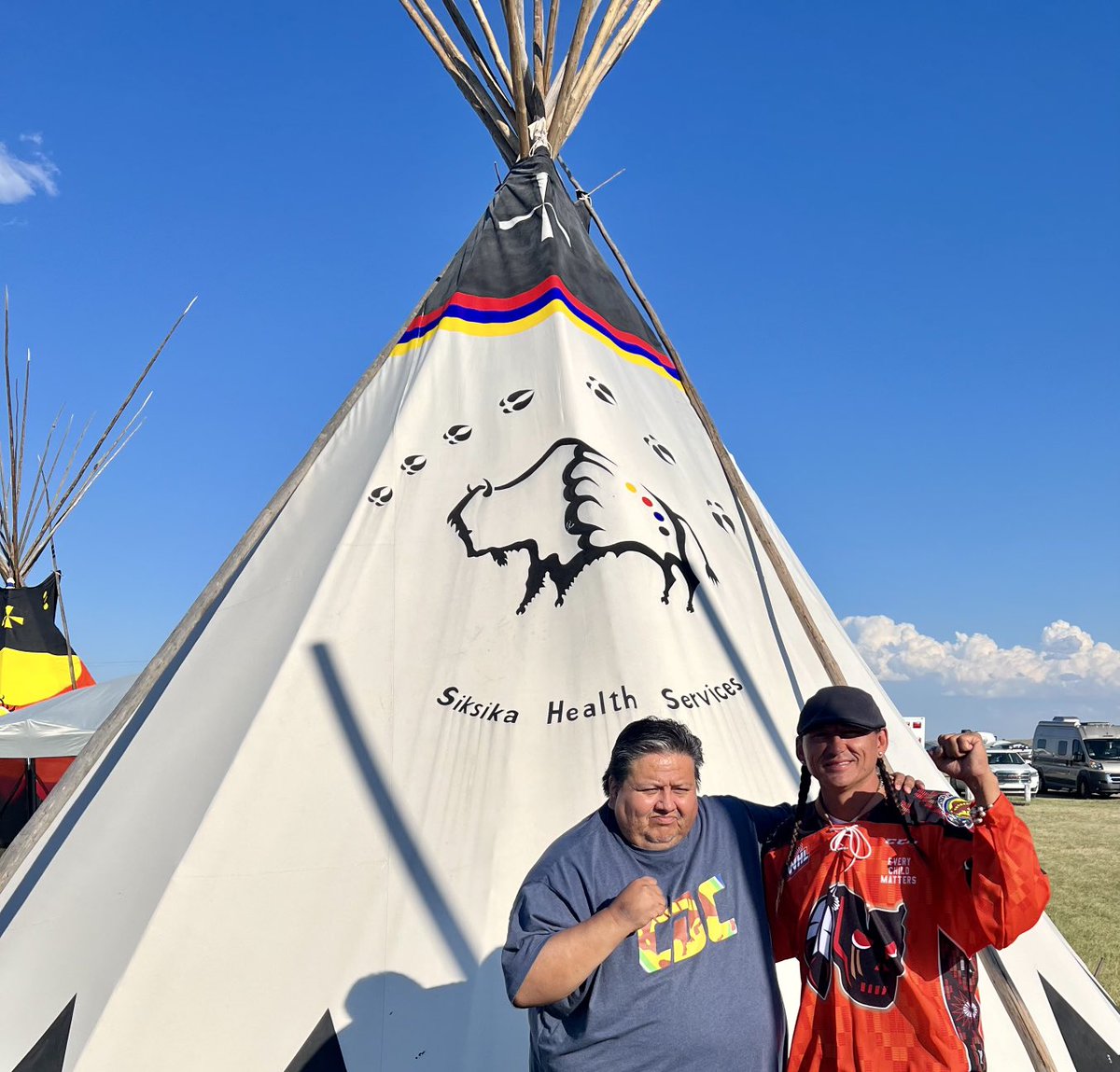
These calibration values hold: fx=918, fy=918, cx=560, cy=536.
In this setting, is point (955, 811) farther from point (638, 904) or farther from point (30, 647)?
point (30, 647)

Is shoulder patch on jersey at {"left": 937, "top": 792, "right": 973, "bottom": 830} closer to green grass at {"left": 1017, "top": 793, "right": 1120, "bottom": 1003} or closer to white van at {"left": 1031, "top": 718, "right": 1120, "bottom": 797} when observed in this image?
green grass at {"left": 1017, "top": 793, "right": 1120, "bottom": 1003}

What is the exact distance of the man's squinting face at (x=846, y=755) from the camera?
1909 millimetres

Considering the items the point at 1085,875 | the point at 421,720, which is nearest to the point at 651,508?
the point at 421,720

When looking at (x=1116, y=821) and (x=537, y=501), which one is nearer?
(x=537, y=501)

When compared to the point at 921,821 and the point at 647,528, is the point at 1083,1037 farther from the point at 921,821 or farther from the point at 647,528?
the point at 647,528

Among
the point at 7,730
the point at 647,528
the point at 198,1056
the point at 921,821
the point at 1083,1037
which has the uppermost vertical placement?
the point at 7,730

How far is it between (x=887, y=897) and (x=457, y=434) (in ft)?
9.03

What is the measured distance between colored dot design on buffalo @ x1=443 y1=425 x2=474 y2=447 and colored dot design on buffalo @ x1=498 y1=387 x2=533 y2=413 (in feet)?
0.60

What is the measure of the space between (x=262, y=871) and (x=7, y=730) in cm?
787

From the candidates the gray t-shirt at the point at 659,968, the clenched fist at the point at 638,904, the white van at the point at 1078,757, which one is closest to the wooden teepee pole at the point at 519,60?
the gray t-shirt at the point at 659,968

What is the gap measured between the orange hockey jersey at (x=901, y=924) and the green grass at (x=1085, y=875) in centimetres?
404

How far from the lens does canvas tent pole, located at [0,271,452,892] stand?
2.97 metres

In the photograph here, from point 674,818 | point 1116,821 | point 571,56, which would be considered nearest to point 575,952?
point 674,818

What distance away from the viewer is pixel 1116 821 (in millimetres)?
13453
